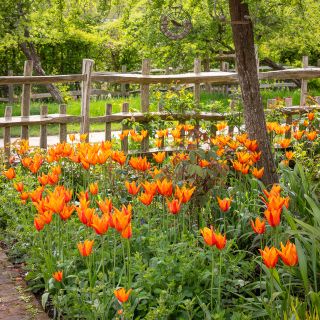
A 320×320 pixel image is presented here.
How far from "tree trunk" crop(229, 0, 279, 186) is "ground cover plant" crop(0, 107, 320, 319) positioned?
27 cm

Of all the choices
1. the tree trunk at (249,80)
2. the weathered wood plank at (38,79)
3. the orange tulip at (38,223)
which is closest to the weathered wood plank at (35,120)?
the weathered wood plank at (38,79)

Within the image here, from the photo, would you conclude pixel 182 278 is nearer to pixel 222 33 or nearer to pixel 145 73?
pixel 145 73

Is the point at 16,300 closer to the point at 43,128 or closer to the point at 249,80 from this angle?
the point at 249,80

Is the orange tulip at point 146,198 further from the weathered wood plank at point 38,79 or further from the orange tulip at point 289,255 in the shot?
the weathered wood plank at point 38,79

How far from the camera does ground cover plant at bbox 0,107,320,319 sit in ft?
10.3

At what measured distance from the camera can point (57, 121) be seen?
7574 mm

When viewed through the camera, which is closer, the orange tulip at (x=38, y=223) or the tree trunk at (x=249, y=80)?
the orange tulip at (x=38, y=223)

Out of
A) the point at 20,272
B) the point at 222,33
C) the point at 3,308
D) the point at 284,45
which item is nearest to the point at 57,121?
the point at 20,272

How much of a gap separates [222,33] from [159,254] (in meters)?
14.4

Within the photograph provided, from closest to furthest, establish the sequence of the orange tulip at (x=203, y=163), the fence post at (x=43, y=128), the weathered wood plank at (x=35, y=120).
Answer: the orange tulip at (x=203, y=163)
the weathered wood plank at (x=35, y=120)
the fence post at (x=43, y=128)

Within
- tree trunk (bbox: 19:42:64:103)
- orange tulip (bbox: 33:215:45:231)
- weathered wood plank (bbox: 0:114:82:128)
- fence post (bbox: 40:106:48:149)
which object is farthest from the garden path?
tree trunk (bbox: 19:42:64:103)

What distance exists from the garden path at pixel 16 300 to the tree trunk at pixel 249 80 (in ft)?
7.77

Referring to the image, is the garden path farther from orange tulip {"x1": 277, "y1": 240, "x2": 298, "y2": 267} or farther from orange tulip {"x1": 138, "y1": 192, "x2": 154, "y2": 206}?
orange tulip {"x1": 277, "y1": 240, "x2": 298, "y2": 267}

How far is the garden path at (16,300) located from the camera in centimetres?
350
